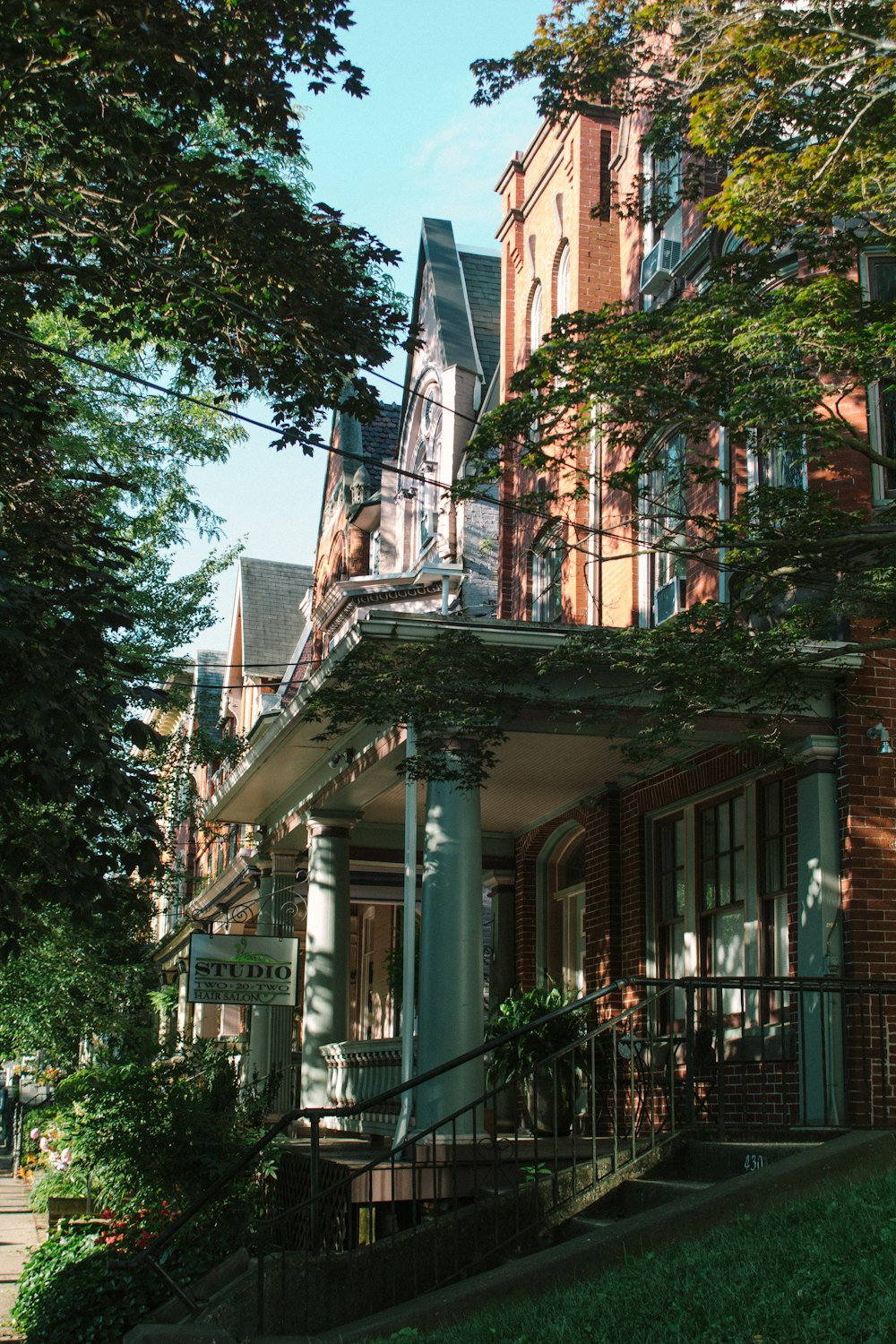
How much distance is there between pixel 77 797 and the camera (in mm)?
9297

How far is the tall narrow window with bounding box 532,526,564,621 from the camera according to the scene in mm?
17609

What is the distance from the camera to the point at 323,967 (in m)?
16.4

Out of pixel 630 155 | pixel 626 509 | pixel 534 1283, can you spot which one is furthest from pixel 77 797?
pixel 630 155

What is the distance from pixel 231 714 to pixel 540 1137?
22558mm

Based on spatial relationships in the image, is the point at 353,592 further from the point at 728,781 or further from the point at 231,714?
the point at 231,714

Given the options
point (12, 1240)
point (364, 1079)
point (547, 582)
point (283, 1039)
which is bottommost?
point (12, 1240)

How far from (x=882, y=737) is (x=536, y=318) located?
9.44m

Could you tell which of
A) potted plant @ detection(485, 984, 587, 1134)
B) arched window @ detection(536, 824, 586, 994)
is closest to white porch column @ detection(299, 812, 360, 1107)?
potted plant @ detection(485, 984, 587, 1134)

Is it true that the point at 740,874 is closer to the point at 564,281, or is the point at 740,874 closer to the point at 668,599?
the point at 668,599

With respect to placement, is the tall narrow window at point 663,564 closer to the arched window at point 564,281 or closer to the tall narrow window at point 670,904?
the tall narrow window at point 670,904

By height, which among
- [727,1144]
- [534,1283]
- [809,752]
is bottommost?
[534,1283]

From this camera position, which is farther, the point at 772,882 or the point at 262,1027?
the point at 262,1027

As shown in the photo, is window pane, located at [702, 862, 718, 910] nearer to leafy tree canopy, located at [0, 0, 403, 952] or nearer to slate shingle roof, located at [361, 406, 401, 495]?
leafy tree canopy, located at [0, 0, 403, 952]

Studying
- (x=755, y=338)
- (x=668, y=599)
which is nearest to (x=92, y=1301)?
(x=755, y=338)
